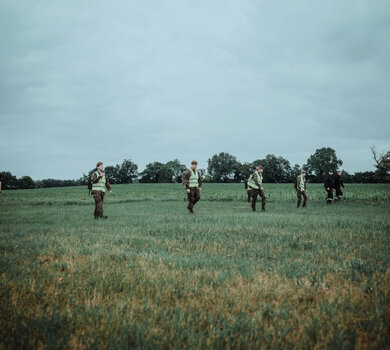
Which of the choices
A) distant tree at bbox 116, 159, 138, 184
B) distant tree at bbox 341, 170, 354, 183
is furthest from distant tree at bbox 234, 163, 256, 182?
distant tree at bbox 116, 159, 138, 184

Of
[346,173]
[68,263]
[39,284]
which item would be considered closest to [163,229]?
[68,263]

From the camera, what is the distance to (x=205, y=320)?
238 centimetres

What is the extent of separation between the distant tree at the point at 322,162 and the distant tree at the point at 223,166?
35.2 m

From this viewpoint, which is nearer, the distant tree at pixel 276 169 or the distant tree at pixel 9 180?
the distant tree at pixel 9 180

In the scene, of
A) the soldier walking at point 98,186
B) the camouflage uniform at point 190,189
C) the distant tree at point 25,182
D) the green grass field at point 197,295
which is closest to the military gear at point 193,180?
the camouflage uniform at point 190,189

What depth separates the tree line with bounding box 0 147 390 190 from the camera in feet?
323

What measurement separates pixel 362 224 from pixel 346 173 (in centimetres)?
9366

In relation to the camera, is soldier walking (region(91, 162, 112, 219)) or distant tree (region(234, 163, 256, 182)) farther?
distant tree (region(234, 163, 256, 182))

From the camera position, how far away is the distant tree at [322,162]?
99875 millimetres

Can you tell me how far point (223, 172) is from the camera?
127062 mm

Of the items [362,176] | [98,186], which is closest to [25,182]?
[98,186]

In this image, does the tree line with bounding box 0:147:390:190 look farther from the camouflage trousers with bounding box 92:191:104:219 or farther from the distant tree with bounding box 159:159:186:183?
the camouflage trousers with bounding box 92:191:104:219

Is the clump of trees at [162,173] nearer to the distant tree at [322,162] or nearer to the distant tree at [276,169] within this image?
the distant tree at [276,169]

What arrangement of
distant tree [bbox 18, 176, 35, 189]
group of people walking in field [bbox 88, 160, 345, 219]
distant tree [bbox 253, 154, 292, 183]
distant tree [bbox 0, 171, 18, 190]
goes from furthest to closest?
distant tree [bbox 253, 154, 292, 183], distant tree [bbox 18, 176, 35, 189], distant tree [bbox 0, 171, 18, 190], group of people walking in field [bbox 88, 160, 345, 219]
